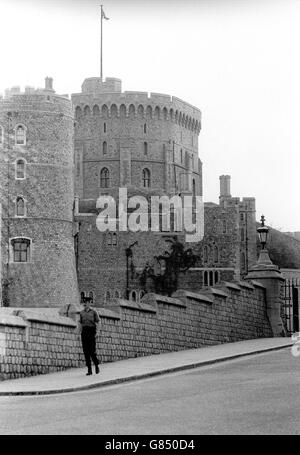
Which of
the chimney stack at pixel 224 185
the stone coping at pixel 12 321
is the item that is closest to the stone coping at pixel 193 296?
the stone coping at pixel 12 321

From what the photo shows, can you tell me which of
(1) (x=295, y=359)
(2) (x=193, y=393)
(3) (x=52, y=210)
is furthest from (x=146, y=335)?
(3) (x=52, y=210)

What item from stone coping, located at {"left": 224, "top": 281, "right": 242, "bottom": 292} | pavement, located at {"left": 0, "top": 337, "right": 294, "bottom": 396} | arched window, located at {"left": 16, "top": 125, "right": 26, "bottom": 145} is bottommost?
pavement, located at {"left": 0, "top": 337, "right": 294, "bottom": 396}

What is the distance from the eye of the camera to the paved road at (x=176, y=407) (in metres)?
10.8

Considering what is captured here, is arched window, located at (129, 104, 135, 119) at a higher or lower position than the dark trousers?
higher

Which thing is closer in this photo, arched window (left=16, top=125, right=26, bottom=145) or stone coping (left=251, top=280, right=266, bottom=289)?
stone coping (left=251, top=280, right=266, bottom=289)

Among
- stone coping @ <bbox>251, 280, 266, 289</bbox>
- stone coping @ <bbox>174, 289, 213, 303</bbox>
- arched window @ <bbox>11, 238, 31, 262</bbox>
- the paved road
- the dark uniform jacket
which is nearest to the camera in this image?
the paved road

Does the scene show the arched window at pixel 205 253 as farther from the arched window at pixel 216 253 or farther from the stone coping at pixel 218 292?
the stone coping at pixel 218 292

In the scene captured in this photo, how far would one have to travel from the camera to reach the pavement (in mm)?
16109

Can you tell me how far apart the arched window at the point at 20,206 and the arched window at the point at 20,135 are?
2898 millimetres

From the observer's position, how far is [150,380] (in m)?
16.9

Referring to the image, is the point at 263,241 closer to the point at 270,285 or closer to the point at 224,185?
the point at 270,285

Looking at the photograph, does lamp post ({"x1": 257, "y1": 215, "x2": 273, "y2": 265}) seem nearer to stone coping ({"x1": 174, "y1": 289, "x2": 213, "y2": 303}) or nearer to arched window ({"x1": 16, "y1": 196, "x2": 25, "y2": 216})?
stone coping ({"x1": 174, "y1": 289, "x2": 213, "y2": 303})

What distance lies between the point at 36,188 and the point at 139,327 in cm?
3595

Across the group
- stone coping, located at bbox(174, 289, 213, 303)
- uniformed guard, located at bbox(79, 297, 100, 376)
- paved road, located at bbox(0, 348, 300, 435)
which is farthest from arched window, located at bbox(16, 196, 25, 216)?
paved road, located at bbox(0, 348, 300, 435)
